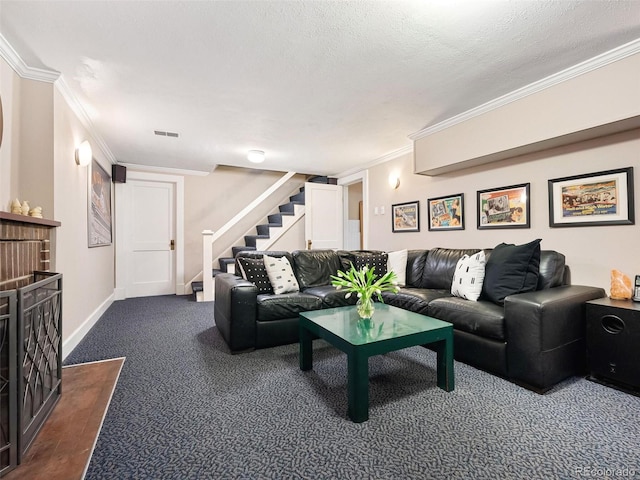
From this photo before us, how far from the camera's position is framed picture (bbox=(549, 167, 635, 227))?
7.41 feet

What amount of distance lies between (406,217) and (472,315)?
2.23 metres

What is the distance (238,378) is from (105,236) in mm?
3227

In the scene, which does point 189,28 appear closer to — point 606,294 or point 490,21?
point 490,21

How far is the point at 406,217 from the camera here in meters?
4.32

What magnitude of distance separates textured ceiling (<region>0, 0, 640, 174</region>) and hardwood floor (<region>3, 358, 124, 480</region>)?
89.2 inches

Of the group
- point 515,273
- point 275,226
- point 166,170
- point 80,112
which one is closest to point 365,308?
point 515,273

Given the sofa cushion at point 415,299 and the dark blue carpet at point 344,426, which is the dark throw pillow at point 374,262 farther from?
the dark blue carpet at point 344,426

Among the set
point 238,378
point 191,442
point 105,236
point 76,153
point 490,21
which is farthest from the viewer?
point 105,236

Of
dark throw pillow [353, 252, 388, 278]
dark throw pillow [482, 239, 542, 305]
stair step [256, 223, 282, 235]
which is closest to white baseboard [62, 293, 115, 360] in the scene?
stair step [256, 223, 282, 235]

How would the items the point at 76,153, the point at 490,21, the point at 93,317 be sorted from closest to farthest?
1. the point at 490,21
2. the point at 76,153
3. the point at 93,317

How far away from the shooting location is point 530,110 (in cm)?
255

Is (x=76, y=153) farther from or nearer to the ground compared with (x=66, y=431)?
farther from the ground

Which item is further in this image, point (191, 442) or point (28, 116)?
point (28, 116)

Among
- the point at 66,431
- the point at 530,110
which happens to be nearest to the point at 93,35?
the point at 66,431
